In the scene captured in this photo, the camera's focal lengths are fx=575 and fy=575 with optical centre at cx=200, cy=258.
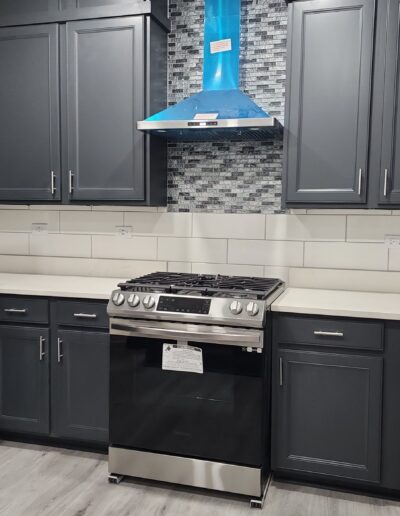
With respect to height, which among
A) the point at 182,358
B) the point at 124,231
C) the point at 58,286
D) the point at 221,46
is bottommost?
the point at 182,358

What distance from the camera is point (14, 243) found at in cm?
370

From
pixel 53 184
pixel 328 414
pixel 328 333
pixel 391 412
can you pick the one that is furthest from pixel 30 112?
pixel 391 412

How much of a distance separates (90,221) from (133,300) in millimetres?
1030

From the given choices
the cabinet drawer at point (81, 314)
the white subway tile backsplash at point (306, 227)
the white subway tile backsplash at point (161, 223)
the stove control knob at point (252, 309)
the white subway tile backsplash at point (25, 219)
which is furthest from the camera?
the white subway tile backsplash at point (25, 219)

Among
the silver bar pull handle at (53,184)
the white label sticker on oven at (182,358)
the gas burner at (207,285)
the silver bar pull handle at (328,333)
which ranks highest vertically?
the silver bar pull handle at (53,184)

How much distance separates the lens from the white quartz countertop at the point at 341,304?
2.53m

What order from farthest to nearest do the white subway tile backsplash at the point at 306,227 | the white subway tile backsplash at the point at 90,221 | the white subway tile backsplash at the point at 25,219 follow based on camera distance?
1. the white subway tile backsplash at the point at 25,219
2. the white subway tile backsplash at the point at 90,221
3. the white subway tile backsplash at the point at 306,227

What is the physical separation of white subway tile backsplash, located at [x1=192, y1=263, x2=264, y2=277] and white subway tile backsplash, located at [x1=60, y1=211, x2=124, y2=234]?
56 cm

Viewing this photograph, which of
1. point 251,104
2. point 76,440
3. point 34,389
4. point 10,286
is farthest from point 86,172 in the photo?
point 76,440

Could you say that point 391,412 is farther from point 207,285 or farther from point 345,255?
point 207,285

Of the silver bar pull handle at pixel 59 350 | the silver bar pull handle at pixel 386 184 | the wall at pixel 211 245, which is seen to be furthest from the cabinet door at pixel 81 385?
the silver bar pull handle at pixel 386 184

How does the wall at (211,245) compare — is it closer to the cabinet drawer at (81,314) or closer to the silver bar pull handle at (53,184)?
the silver bar pull handle at (53,184)

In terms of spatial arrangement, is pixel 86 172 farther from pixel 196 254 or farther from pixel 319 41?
pixel 319 41

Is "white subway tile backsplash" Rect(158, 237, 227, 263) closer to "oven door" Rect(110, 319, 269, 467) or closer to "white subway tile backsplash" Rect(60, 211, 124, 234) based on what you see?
"white subway tile backsplash" Rect(60, 211, 124, 234)
